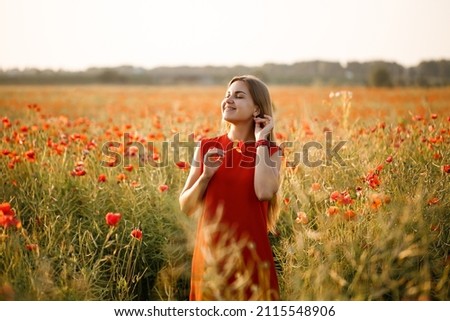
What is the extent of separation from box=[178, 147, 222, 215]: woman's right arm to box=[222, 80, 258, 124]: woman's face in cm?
15

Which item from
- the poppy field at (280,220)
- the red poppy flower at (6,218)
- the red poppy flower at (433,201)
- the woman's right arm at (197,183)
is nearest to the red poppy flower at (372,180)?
the poppy field at (280,220)

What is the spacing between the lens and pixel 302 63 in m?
4.48

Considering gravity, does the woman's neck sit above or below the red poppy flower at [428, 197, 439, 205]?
above

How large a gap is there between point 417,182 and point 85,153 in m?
1.55

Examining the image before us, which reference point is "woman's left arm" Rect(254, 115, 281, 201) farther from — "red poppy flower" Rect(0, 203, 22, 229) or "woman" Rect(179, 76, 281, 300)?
"red poppy flower" Rect(0, 203, 22, 229)

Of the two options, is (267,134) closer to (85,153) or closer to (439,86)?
(85,153)

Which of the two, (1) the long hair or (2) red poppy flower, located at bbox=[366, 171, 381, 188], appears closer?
(1) the long hair

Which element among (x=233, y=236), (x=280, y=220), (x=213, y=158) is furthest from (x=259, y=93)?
(x=280, y=220)

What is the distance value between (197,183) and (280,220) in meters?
0.86

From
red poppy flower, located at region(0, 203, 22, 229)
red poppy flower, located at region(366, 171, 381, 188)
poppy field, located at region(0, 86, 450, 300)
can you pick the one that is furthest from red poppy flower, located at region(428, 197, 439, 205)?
red poppy flower, located at region(0, 203, 22, 229)

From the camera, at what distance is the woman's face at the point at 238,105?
2010mm

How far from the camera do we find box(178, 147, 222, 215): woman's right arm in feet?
6.36

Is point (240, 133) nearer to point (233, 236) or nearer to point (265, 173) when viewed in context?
point (265, 173)

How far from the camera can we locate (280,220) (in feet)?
8.94
